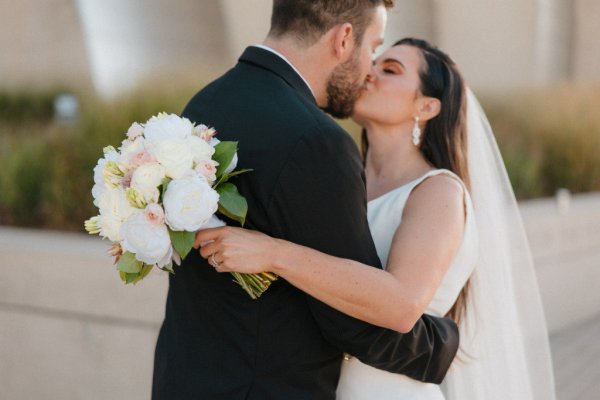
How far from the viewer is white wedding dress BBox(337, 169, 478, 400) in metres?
2.72

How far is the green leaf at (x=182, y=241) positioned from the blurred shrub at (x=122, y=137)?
5000 mm

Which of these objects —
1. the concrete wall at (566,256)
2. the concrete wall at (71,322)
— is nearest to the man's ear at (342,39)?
the concrete wall at (71,322)

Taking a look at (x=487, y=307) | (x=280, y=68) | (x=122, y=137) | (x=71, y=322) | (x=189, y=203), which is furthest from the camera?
(x=122, y=137)

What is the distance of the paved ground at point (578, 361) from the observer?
595cm

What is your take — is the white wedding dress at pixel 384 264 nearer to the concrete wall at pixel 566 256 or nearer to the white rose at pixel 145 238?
the white rose at pixel 145 238

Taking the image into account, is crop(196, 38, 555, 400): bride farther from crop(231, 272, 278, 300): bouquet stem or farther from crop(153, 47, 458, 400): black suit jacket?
crop(231, 272, 278, 300): bouquet stem

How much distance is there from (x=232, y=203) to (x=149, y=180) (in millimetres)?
216

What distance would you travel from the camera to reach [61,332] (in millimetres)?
4980

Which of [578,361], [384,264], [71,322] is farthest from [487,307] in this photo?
[578,361]

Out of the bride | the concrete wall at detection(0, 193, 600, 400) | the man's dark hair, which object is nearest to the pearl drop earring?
the bride

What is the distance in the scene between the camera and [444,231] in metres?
2.68

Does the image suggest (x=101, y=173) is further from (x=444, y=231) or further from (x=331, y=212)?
(x=444, y=231)

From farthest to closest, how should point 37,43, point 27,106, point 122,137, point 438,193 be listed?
point 37,43 → point 27,106 → point 122,137 → point 438,193

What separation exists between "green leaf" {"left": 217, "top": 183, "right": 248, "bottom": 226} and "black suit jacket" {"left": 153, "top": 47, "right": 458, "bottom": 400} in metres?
0.10
